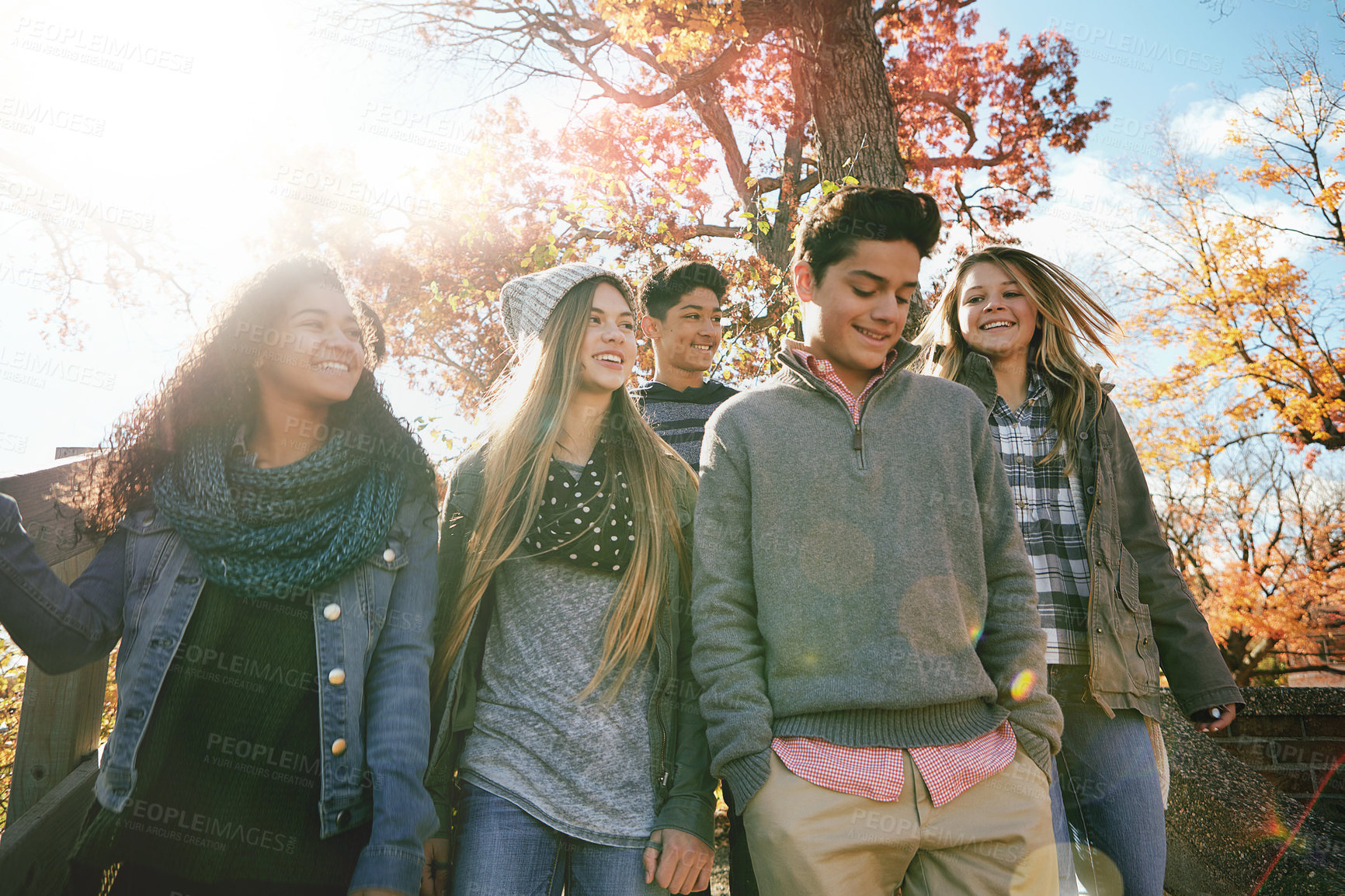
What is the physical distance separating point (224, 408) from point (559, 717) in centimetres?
120

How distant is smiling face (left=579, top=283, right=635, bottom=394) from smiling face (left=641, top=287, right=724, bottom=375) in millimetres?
1095

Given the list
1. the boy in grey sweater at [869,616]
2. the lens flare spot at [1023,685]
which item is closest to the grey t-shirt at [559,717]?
the boy in grey sweater at [869,616]

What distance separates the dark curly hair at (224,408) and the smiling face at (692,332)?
167 centimetres

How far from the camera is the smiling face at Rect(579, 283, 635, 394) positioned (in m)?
2.29

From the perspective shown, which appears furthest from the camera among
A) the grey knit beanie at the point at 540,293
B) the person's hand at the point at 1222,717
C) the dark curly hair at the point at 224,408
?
the grey knit beanie at the point at 540,293

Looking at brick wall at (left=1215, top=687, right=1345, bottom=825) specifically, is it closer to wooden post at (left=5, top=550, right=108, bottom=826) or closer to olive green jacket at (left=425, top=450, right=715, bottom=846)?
olive green jacket at (left=425, top=450, right=715, bottom=846)

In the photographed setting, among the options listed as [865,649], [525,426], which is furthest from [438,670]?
[865,649]

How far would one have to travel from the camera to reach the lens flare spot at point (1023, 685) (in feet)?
5.40

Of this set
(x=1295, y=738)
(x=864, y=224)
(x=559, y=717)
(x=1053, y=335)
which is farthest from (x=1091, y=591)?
(x=1295, y=738)

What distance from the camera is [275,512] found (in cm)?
178

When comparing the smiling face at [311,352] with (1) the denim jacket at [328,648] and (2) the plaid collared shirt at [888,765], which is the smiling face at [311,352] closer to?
(1) the denim jacket at [328,648]

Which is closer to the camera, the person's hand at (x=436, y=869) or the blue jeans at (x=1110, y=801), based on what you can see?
the person's hand at (x=436, y=869)

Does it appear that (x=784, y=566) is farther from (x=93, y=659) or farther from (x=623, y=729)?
(x=93, y=659)

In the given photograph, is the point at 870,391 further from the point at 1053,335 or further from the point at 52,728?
the point at 52,728
